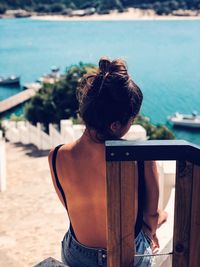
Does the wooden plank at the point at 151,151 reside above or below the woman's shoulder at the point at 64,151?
above

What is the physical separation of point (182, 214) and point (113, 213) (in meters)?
0.20

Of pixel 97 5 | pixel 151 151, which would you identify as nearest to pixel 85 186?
pixel 151 151

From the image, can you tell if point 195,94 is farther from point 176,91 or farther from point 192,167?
point 192,167

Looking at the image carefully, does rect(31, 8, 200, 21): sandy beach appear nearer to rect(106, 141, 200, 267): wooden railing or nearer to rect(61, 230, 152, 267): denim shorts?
rect(61, 230, 152, 267): denim shorts

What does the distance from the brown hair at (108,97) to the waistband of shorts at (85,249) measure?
0.42 metres

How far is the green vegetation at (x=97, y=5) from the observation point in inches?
3310

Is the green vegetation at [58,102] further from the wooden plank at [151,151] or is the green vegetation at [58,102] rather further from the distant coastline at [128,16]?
the distant coastline at [128,16]

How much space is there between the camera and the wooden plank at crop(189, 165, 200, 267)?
1.39 meters

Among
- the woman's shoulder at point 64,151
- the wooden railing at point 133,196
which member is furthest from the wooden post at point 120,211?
the woman's shoulder at point 64,151

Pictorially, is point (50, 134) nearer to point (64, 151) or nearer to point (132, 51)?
point (64, 151)

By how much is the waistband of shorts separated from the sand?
96.8 inches

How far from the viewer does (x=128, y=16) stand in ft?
312

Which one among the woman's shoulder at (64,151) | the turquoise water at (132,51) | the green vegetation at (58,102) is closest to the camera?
the woman's shoulder at (64,151)

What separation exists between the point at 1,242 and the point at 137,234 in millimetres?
3219
